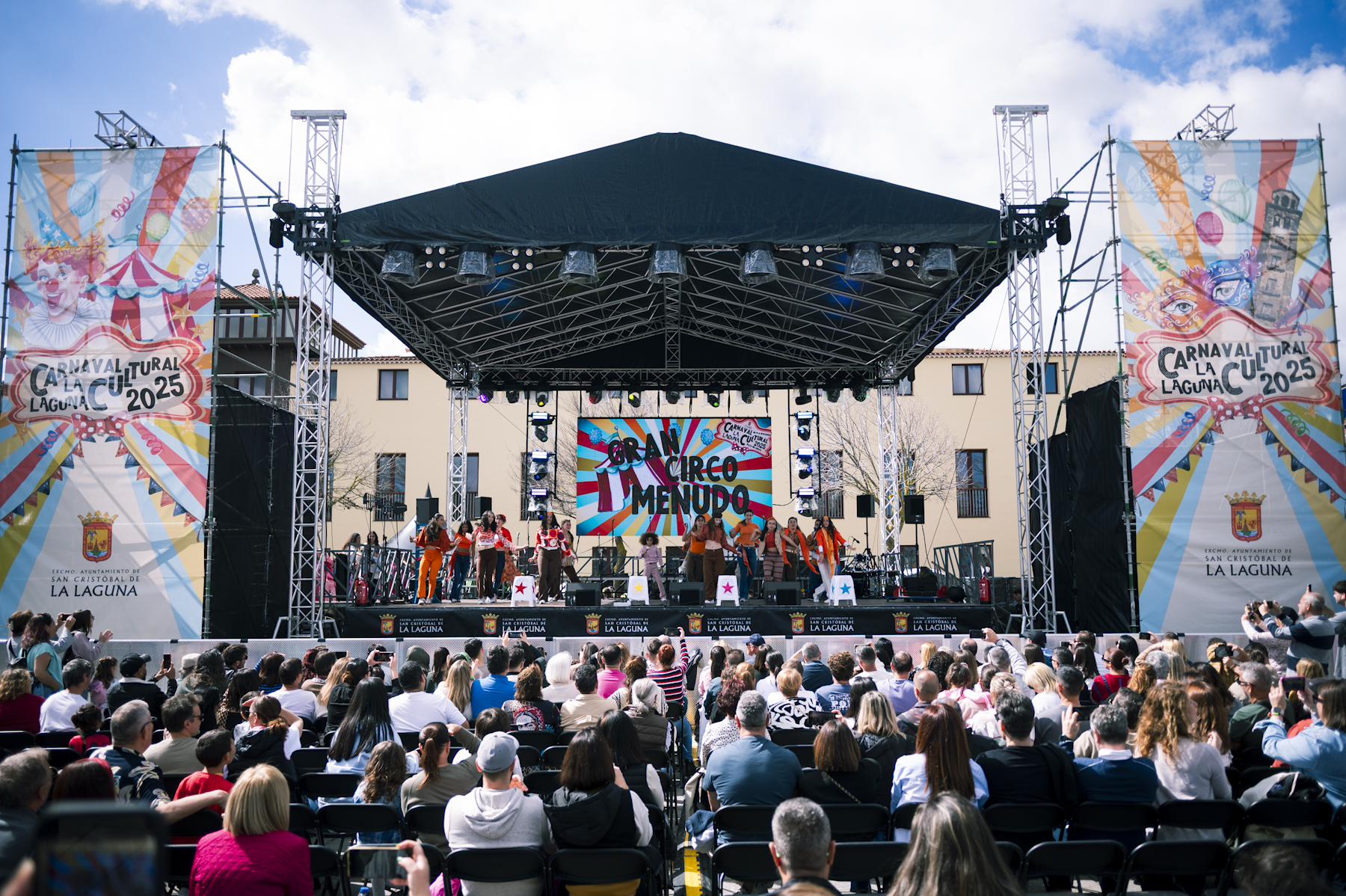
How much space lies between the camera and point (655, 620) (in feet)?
45.0

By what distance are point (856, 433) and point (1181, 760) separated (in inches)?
1050

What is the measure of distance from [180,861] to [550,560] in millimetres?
12362

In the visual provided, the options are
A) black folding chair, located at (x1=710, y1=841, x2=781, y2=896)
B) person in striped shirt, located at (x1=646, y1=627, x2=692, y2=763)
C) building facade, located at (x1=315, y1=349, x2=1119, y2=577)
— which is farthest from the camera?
building facade, located at (x1=315, y1=349, x2=1119, y2=577)

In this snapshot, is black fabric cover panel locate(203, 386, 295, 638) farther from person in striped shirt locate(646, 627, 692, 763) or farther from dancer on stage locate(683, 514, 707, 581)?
person in striped shirt locate(646, 627, 692, 763)

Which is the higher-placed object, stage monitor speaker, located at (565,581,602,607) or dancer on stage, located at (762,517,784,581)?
dancer on stage, located at (762,517,784,581)

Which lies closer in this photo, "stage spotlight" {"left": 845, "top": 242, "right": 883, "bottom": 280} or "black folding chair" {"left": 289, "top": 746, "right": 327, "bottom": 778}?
"black folding chair" {"left": 289, "top": 746, "right": 327, "bottom": 778}

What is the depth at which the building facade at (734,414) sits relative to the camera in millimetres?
31047

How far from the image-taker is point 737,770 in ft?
14.0

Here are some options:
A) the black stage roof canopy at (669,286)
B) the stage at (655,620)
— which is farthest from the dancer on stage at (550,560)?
the black stage roof canopy at (669,286)

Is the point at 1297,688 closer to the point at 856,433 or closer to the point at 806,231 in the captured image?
the point at 806,231

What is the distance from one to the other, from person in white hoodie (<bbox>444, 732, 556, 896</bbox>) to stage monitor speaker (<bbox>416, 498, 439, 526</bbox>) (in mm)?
13294

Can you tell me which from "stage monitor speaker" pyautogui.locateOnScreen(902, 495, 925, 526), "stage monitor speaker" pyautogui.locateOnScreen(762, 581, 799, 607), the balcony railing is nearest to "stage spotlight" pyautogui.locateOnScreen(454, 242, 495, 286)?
"stage monitor speaker" pyautogui.locateOnScreen(762, 581, 799, 607)

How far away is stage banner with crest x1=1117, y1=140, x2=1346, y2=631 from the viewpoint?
1252cm

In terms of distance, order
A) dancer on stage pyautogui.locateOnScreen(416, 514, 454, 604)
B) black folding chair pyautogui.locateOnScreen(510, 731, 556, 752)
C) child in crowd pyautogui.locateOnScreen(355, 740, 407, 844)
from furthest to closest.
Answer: dancer on stage pyautogui.locateOnScreen(416, 514, 454, 604), black folding chair pyautogui.locateOnScreen(510, 731, 556, 752), child in crowd pyautogui.locateOnScreen(355, 740, 407, 844)
